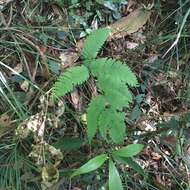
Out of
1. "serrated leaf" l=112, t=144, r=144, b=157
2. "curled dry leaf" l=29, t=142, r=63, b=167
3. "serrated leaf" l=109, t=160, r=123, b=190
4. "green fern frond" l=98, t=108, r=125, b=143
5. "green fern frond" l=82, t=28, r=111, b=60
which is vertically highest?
"green fern frond" l=82, t=28, r=111, b=60

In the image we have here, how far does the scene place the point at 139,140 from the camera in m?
2.25

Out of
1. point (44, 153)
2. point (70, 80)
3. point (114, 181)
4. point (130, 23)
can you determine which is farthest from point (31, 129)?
point (130, 23)

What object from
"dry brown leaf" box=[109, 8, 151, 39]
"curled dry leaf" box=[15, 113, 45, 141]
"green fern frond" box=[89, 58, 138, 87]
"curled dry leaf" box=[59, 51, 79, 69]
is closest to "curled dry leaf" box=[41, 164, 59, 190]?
"curled dry leaf" box=[15, 113, 45, 141]

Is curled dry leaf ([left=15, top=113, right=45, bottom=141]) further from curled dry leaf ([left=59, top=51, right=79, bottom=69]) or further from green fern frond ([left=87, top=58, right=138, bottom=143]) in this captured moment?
curled dry leaf ([left=59, top=51, right=79, bottom=69])

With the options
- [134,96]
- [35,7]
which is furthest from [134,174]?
[35,7]

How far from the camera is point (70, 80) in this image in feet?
6.21

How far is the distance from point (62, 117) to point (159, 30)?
80cm

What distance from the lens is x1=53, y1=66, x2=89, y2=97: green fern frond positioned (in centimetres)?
187

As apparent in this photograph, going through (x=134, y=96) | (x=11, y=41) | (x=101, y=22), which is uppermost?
(x=11, y=41)

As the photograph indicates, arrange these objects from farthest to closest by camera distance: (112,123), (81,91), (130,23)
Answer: (130,23)
(81,91)
(112,123)

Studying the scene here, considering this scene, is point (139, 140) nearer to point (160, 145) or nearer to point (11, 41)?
point (160, 145)

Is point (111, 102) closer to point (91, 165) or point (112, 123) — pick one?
Answer: point (112, 123)

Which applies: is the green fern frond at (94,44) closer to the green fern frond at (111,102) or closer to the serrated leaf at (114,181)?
the green fern frond at (111,102)

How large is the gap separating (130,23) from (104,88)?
0.78 meters
